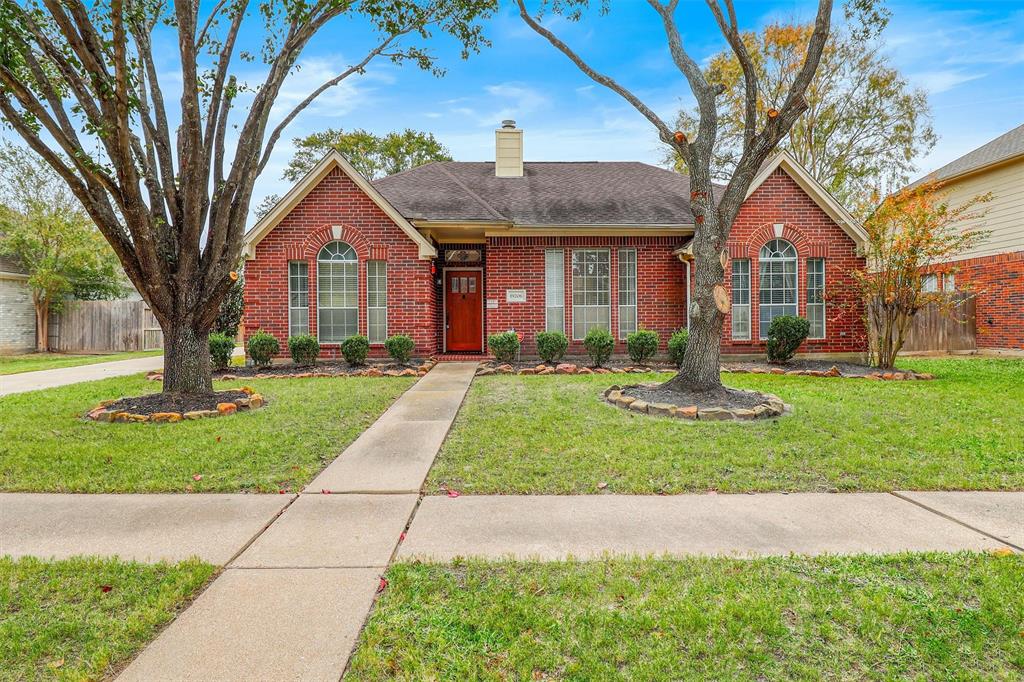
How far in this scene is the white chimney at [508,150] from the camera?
15250mm

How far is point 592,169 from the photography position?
52.6 ft

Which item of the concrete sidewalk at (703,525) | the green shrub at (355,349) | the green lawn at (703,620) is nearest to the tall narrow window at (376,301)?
the green shrub at (355,349)

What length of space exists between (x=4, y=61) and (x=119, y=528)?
5.39m

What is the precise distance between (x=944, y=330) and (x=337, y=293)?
59.0 ft

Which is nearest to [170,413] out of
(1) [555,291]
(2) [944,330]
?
(1) [555,291]

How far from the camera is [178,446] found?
5.20m

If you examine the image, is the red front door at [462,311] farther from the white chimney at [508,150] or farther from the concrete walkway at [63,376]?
the concrete walkway at [63,376]

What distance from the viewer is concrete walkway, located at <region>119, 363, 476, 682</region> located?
6.63ft

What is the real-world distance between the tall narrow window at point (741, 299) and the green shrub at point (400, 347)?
7.81 m

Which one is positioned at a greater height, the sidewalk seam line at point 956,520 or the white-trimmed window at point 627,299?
the white-trimmed window at point 627,299

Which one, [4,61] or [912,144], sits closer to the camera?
[4,61]

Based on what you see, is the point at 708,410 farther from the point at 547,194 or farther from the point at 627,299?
the point at 547,194

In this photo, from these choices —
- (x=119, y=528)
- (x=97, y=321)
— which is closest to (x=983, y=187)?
(x=119, y=528)

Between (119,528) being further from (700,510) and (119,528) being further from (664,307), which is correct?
(664,307)
